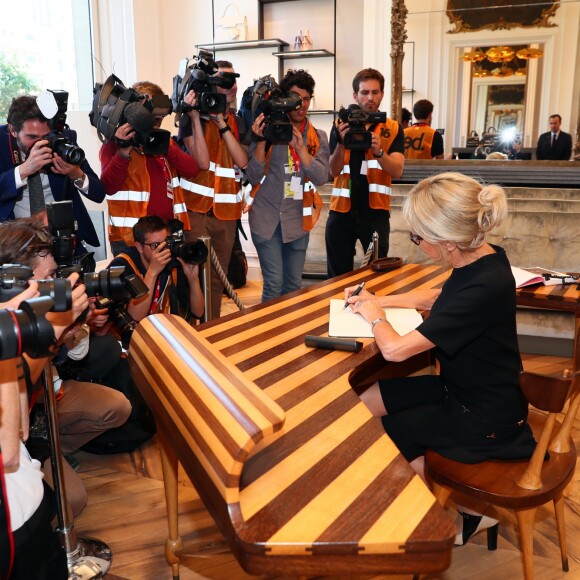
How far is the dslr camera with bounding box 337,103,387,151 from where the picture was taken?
10.2 ft

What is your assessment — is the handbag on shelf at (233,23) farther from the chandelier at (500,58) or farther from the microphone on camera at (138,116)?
the microphone on camera at (138,116)

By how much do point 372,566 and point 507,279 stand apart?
94 centimetres

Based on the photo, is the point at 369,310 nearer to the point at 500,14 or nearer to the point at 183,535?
the point at 183,535

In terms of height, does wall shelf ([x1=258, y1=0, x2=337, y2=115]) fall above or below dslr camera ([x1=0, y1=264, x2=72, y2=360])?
above

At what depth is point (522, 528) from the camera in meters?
1.53

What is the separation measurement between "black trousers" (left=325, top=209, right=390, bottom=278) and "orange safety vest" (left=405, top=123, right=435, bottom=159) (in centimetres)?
192

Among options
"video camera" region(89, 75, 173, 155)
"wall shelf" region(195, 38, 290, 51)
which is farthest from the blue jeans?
"wall shelf" region(195, 38, 290, 51)

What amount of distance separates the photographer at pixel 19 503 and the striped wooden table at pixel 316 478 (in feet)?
0.96

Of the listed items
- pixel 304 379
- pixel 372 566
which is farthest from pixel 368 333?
pixel 372 566

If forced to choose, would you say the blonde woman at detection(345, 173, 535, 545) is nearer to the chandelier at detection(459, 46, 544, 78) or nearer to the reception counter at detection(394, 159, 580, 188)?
the reception counter at detection(394, 159, 580, 188)

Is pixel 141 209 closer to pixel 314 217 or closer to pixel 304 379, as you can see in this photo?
pixel 314 217

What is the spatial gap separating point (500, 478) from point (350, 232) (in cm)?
Result: 210

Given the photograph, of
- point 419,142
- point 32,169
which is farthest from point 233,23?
point 32,169

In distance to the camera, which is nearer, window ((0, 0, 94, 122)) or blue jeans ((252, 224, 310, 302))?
blue jeans ((252, 224, 310, 302))
